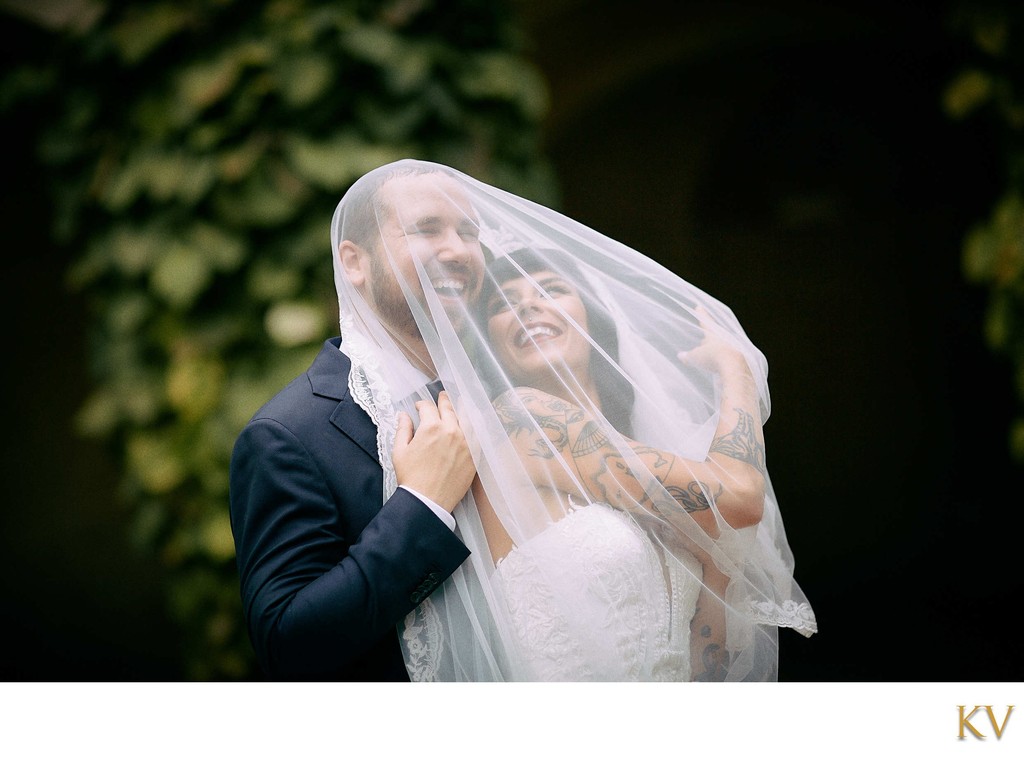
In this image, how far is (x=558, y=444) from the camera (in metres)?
1.13

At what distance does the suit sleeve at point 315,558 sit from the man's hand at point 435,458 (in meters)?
0.03

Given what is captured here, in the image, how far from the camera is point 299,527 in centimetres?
108

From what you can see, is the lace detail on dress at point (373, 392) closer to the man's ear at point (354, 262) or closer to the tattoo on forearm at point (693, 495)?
the man's ear at point (354, 262)

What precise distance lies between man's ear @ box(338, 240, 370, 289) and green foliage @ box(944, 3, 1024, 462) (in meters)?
1.70

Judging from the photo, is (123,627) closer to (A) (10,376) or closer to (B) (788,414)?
(A) (10,376)

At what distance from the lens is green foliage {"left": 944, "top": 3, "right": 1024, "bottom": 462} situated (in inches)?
84.8

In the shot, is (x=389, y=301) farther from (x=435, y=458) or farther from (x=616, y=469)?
(x=616, y=469)

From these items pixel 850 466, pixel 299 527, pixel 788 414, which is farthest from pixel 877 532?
pixel 299 527

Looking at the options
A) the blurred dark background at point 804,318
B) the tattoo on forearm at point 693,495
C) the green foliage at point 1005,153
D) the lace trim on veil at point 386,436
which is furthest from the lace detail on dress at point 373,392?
the blurred dark background at point 804,318

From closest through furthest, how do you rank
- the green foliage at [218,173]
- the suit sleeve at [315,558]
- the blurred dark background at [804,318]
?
1. the suit sleeve at [315,558]
2. the green foliage at [218,173]
3. the blurred dark background at [804,318]

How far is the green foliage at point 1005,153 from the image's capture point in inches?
84.8

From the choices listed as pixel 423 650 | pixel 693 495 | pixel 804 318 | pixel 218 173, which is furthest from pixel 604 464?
pixel 804 318

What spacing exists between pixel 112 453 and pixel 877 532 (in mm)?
2782
